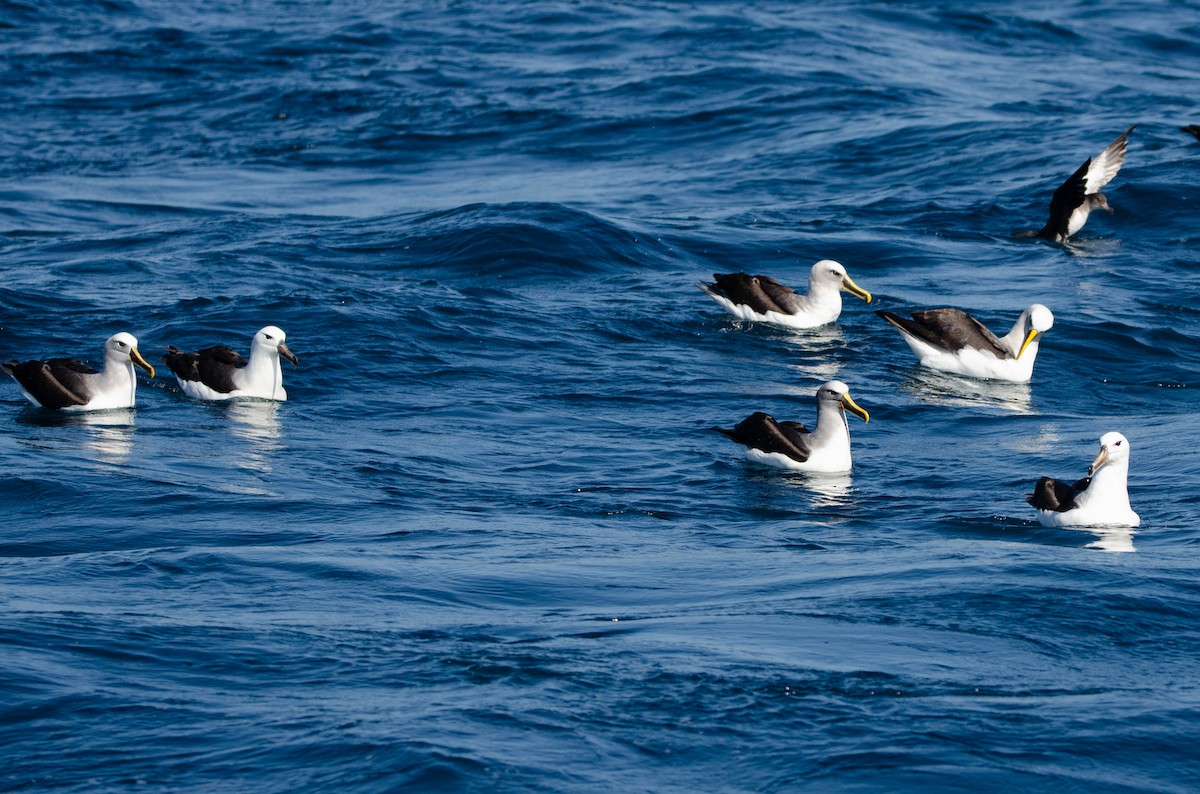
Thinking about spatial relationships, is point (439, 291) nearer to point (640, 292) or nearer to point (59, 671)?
point (640, 292)

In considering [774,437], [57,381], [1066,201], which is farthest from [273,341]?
[1066,201]

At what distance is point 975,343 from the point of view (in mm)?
17453

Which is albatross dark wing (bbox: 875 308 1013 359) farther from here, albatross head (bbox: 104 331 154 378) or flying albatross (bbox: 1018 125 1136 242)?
albatross head (bbox: 104 331 154 378)

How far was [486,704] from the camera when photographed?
8.54 m

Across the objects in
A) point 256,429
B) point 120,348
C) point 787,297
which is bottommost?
point 256,429

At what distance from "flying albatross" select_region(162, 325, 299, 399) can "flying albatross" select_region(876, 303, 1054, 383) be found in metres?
6.49

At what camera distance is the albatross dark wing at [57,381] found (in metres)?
15.7

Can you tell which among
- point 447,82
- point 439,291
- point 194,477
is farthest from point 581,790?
point 447,82

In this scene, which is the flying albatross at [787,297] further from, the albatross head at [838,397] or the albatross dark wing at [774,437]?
the albatross dark wing at [774,437]

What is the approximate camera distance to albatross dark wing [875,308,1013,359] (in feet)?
57.2

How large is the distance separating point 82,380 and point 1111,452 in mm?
9155

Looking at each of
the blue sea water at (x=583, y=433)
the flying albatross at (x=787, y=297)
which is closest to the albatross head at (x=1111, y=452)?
the blue sea water at (x=583, y=433)

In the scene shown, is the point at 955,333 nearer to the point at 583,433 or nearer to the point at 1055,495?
the point at 583,433

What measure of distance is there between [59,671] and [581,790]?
3.00 m
